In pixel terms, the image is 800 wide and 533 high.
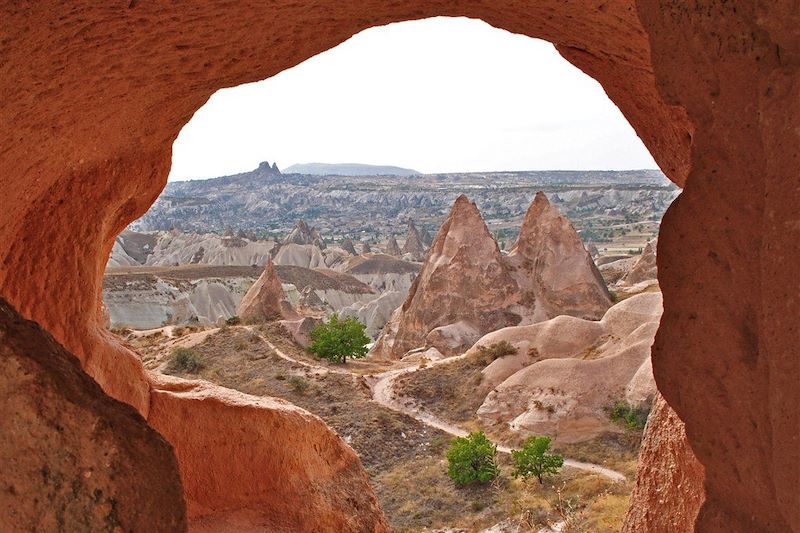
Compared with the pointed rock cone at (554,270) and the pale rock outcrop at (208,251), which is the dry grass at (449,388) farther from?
the pale rock outcrop at (208,251)

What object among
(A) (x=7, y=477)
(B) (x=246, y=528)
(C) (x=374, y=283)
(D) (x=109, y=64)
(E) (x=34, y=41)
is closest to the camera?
(A) (x=7, y=477)

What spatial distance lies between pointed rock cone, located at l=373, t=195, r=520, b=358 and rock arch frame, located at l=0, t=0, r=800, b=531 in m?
22.2

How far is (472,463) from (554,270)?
54.4 ft

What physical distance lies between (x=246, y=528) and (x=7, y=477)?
5.22 meters

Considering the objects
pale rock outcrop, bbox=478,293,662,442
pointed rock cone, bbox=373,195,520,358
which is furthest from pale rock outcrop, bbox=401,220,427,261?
pale rock outcrop, bbox=478,293,662,442

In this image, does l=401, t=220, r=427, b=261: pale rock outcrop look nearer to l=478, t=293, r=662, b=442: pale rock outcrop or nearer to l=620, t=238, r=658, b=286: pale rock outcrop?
l=620, t=238, r=658, b=286: pale rock outcrop

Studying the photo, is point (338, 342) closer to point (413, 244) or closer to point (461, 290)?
point (461, 290)

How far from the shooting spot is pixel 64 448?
2111 millimetres

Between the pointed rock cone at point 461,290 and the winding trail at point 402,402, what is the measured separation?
6.21 m

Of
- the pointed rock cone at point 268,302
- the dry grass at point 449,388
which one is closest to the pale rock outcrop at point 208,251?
the pointed rock cone at point 268,302

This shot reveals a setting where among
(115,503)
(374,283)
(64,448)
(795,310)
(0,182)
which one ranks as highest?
(0,182)

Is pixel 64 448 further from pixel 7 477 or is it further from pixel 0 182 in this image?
pixel 0 182

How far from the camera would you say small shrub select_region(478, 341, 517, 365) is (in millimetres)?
20688

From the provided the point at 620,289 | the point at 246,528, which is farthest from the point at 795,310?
the point at 620,289
